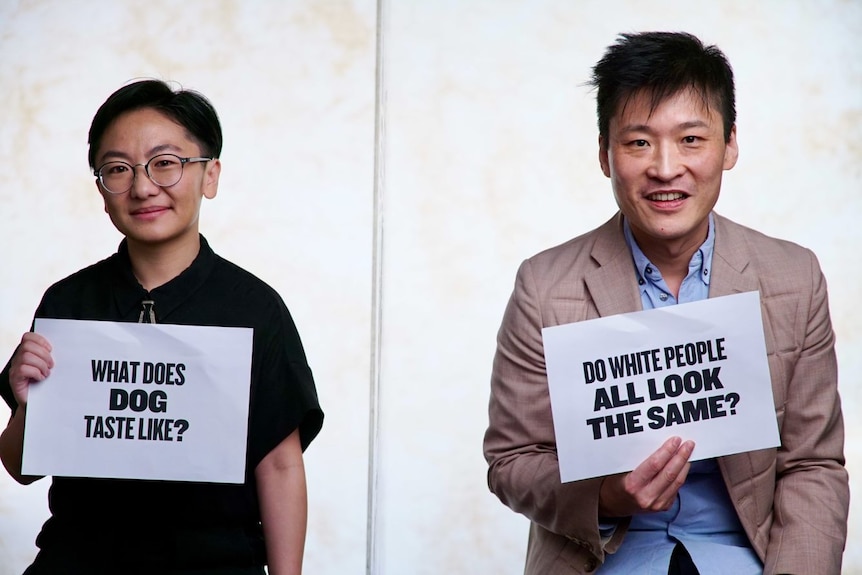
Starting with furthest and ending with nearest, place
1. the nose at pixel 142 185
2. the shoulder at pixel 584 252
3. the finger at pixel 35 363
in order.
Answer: the shoulder at pixel 584 252
the nose at pixel 142 185
the finger at pixel 35 363

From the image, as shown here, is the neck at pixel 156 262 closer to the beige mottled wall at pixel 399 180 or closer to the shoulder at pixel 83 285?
the shoulder at pixel 83 285

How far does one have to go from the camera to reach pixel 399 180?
3.42 meters

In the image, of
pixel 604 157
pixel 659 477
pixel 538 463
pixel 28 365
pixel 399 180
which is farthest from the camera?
pixel 399 180

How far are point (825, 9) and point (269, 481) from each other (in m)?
2.58

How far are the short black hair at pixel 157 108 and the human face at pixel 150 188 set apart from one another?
11 millimetres

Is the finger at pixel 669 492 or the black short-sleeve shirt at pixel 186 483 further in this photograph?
the black short-sleeve shirt at pixel 186 483

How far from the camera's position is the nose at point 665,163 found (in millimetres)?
1771

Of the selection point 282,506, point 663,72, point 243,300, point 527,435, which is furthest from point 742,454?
point 243,300

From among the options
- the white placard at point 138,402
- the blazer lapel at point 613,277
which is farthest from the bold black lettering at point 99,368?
the blazer lapel at point 613,277

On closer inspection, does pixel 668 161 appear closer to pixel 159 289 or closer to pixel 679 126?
pixel 679 126

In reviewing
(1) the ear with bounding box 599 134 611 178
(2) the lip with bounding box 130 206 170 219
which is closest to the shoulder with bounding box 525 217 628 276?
(1) the ear with bounding box 599 134 611 178

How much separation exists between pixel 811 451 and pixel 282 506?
88 cm

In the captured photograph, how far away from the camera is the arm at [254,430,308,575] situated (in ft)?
6.05

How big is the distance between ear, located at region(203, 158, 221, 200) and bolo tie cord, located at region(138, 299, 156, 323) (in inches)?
8.2
